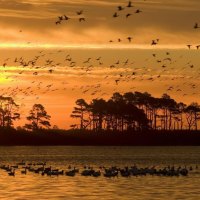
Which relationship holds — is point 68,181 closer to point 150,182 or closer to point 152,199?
point 150,182

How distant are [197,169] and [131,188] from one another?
3100 cm

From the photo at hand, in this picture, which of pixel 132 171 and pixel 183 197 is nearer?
pixel 183 197

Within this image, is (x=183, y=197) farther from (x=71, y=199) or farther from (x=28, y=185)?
(x=28, y=185)

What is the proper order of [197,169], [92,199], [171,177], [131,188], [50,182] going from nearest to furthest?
[92,199] → [131,188] → [50,182] → [171,177] → [197,169]

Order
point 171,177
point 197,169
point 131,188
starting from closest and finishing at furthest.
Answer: point 131,188 < point 171,177 < point 197,169

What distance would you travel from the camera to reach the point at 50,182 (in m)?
88.8

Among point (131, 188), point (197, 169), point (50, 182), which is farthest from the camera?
point (197, 169)

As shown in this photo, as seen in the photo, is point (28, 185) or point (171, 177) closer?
point (28, 185)

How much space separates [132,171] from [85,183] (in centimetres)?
1271

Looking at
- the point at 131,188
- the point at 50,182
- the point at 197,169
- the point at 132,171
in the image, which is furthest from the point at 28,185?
the point at 197,169

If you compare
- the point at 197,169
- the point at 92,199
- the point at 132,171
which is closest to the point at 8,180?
the point at 132,171

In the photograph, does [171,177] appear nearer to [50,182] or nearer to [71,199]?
[50,182]

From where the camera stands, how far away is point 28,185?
85062 millimetres

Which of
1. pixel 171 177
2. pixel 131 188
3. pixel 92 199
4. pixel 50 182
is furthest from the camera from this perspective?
pixel 171 177
